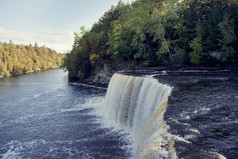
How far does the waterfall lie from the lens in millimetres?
8060

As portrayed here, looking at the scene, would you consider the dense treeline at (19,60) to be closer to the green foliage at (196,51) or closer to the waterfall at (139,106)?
the waterfall at (139,106)

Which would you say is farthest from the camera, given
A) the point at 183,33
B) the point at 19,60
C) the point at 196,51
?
the point at 19,60

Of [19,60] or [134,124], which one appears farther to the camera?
[19,60]

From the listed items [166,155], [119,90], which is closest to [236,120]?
[166,155]

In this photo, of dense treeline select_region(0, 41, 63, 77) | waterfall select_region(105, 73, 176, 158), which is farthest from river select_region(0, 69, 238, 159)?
dense treeline select_region(0, 41, 63, 77)

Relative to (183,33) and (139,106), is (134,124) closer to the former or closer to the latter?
(139,106)

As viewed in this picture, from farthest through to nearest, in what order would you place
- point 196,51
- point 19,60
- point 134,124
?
point 19,60 < point 196,51 < point 134,124

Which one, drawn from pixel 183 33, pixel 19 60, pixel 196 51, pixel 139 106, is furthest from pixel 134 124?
pixel 19 60

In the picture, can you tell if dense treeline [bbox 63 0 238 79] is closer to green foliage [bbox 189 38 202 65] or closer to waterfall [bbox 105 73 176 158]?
green foliage [bbox 189 38 202 65]

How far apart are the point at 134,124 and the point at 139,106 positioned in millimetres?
1551

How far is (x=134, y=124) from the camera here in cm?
1365

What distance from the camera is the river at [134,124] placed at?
19.6 ft

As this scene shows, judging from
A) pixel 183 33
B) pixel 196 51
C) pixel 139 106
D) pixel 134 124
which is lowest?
pixel 134 124

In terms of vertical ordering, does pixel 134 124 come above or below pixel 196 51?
below
